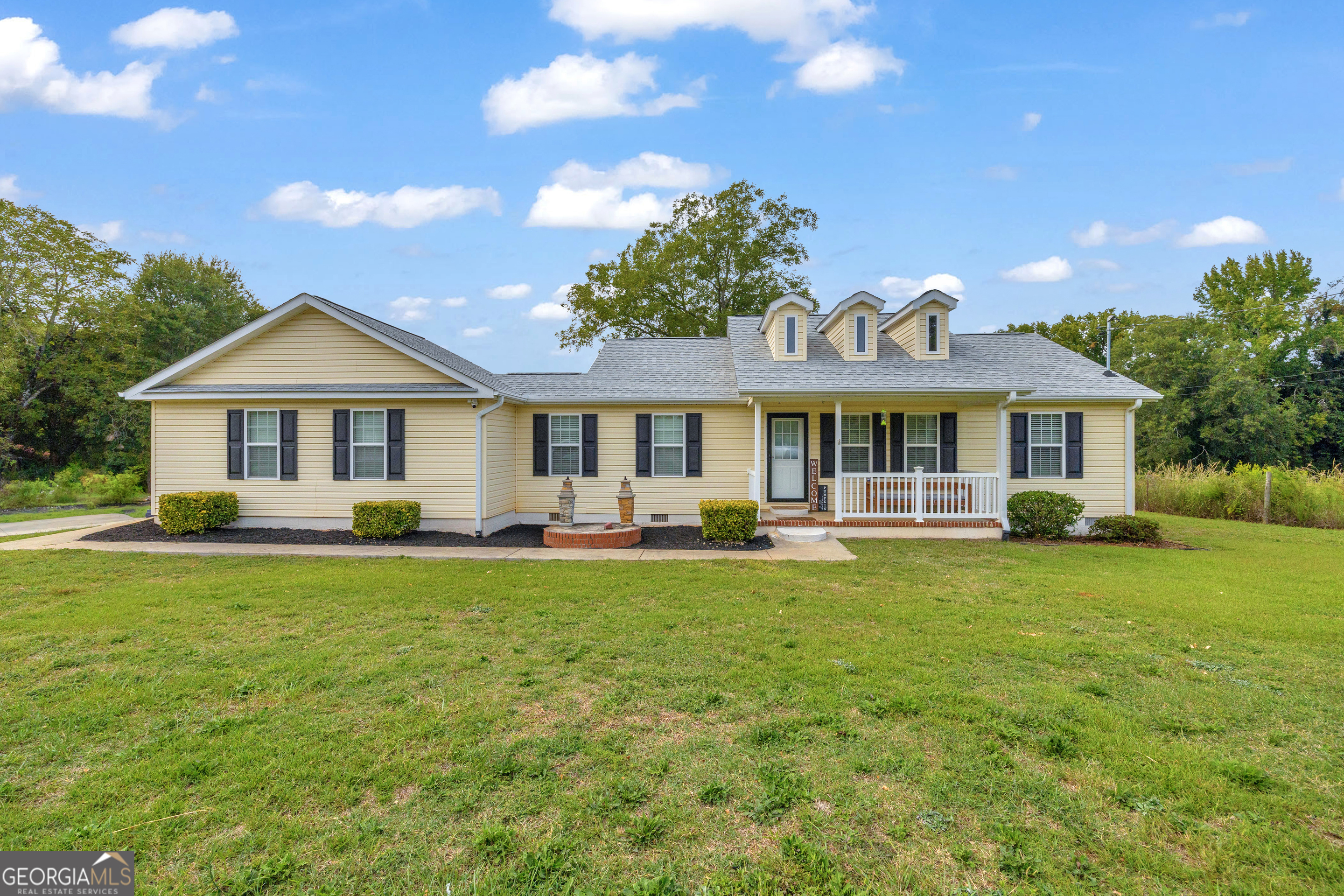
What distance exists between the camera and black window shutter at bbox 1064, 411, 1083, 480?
12.5 m

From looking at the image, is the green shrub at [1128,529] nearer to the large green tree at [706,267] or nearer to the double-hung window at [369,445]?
the double-hung window at [369,445]

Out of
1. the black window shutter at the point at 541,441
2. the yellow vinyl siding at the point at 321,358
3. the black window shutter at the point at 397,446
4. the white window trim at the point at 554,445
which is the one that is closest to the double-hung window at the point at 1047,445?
the white window trim at the point at 554,445

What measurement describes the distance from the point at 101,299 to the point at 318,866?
32.8 meters

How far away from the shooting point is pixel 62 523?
12992 mm

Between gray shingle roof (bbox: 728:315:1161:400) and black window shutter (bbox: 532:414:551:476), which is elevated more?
gray shingle roof (bbox: 728:315:1161:400)

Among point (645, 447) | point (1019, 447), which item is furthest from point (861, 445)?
point (645, 447)

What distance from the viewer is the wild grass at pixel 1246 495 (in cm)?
1401

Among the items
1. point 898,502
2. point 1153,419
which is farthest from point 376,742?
point 1153,419

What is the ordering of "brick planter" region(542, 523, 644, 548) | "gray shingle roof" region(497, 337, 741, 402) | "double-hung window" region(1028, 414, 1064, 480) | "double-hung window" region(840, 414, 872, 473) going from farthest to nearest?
1. "double-hung window" region(840, 414, 872, 473)
2. "gray shingle roof" region(497, 337, 741, 402)
3. "double-hung window" region(1028, 414, 1064, 480)
4. "brick planter" region(542, 523, 644, 548)

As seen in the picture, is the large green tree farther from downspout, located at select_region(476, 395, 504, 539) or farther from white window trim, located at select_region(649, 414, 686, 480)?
downspout, located at select_region(476, 395, 504, 539)

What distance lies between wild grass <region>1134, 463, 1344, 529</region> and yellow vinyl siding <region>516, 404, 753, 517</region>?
1351 cm

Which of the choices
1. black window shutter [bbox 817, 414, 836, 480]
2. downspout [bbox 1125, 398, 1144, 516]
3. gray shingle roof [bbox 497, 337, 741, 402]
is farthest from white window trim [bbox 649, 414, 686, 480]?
downspout [bbox 1125, 398, 1144, 516]

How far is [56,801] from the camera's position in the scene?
2758mm

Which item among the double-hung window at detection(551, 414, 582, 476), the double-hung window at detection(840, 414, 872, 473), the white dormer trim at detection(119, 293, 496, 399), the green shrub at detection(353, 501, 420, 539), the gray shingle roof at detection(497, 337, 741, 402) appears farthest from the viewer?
the double-hung window at detection(840, 414, 872, 473)
